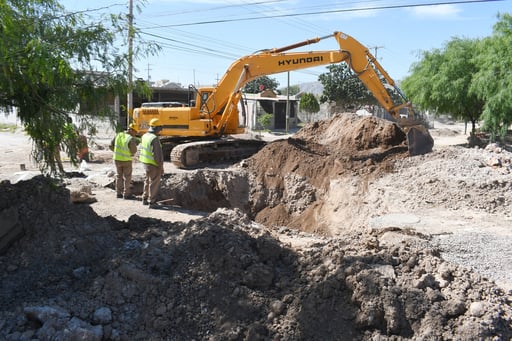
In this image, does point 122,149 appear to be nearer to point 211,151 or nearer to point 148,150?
point 148,150

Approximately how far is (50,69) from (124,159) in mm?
5917

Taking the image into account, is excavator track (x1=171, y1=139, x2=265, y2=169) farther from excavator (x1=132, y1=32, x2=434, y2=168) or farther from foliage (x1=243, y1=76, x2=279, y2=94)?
foliage (x1=243, y1=76, x2=279, y2=94)

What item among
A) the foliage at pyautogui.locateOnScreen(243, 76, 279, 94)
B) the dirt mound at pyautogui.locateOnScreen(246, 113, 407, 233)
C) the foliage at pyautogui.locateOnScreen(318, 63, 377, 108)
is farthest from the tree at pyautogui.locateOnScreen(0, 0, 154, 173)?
the foliage at pyautogui.locateOnScreen(243, 76, 279, 94)

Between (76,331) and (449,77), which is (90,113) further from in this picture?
(449,77)

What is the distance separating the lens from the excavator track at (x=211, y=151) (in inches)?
599

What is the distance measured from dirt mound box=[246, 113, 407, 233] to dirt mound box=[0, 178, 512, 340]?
6.06m

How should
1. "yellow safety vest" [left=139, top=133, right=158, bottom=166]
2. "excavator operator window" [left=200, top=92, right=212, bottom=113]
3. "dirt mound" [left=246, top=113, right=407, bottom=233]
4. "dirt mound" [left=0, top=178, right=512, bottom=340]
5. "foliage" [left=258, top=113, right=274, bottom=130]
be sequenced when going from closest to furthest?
1. "dirt mound" [left=0, top=178, right=512, bottom=340]
2. "yellow safety vest" [left=139, top=133, right=158, bottom=166]
3. "dirt mound" [left=246, top=113, right=407, bottom=233]
4. "excavator operator window" [left=200, top=92, right=212, bottom=113]
5. "foliage" [left=258, top=113, right=274, bottom=130]

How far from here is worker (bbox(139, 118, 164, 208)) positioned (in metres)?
9.88

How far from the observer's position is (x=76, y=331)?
434cm

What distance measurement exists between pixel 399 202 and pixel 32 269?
771 cm

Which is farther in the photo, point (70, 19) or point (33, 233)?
point (33, 233)

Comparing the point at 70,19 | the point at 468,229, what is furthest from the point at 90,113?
the point at 468,229

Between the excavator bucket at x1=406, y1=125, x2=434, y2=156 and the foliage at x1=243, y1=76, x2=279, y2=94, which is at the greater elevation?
the foliage at x1=243, y1=76, x2=279, y2=94

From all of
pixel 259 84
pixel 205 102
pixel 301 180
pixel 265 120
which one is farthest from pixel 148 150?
pixel 259 84
